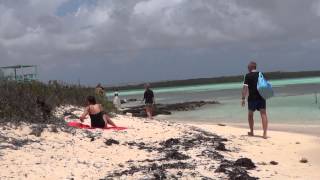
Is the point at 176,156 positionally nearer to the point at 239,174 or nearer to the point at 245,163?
the point at 245,163

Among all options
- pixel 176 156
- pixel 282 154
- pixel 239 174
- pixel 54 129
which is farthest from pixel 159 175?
pixel 282 154

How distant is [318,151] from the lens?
40.7 ft

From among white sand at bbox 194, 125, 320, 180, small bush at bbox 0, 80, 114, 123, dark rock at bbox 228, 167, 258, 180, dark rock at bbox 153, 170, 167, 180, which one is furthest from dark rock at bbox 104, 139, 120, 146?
dark rock at bbox 228, 167, 258, 180

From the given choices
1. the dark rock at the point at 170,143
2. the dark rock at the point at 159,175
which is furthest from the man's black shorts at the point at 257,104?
the dark rock at the point at 159,175

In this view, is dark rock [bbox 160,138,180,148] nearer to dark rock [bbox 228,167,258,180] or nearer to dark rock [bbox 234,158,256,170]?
dark rock [bbox 234,158,256,170]

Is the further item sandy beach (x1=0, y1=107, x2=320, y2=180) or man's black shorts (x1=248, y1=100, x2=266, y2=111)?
man's black shorts (x1=248, y1=100, x2=266, y2=111)

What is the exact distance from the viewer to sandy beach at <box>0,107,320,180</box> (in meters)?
8.62

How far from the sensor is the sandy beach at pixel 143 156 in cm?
862

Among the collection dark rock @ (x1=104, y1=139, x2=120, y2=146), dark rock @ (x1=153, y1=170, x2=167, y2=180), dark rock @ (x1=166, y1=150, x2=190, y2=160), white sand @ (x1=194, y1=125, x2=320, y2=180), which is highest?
dark rock @ (x1=104, y1=139, x2=120, y2=146)

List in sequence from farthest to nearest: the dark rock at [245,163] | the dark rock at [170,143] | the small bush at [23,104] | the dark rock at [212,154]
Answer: the dark rock at [170,143]
the small bush at [23,104]
the dark rock at [212,154]
the dark rock at [245,163]

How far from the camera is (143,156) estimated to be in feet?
34.3

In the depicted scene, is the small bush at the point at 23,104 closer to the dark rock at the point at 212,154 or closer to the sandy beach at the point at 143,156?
the sandy beach at the point at 143,156

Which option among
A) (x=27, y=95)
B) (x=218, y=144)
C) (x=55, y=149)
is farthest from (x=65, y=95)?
(x=55, y=149)

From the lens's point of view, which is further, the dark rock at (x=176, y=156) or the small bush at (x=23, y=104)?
the small bush at (x=23, y=104)
